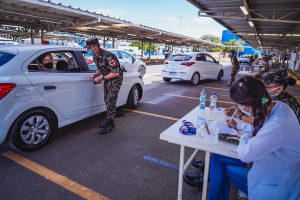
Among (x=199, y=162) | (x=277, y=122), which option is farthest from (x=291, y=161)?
(x=199, y=162)

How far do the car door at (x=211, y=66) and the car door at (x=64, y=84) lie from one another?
29.3 ft

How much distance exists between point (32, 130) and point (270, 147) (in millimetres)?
3407

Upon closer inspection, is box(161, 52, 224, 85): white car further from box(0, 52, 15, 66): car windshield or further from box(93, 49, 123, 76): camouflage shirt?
box(0, 52, 15, 66): car windshield

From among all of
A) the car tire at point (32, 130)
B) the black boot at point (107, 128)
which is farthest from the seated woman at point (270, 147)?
the black boot at point (107, 128)

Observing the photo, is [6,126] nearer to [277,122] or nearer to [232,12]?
[277,122]

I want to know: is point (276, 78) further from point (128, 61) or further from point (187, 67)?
point (128, 61)

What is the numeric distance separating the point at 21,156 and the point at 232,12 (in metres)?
9.42

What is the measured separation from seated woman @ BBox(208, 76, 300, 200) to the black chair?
3535 mm

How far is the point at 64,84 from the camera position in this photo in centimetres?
424

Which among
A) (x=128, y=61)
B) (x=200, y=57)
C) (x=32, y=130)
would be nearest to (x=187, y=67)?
(x=200, y=57)

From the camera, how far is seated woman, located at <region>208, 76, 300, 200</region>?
175cm

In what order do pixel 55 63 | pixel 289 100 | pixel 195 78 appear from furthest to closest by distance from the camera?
pixel 195 78
pixel 55 63
pixel 289 100

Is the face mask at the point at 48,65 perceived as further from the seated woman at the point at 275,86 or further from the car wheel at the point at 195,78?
the car wheel at the point at 195,78

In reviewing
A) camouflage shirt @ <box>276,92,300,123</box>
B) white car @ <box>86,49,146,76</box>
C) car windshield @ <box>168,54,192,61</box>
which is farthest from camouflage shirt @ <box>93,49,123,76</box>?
white car @ <box>86,49,146,76</box>
